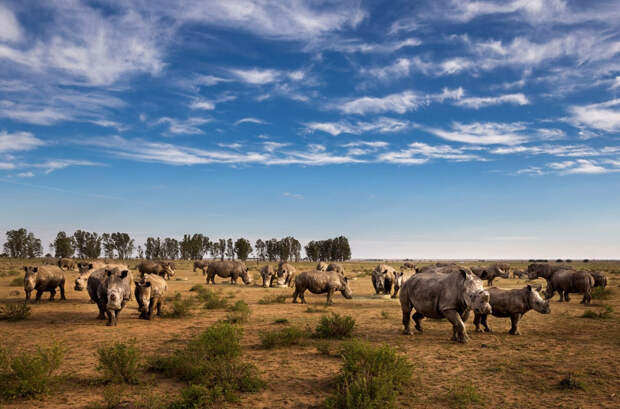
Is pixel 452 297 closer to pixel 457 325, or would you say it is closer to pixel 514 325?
pixel 457 325

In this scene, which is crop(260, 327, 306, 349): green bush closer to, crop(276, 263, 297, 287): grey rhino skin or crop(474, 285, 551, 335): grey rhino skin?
crop(474, 285, 551, 335): grey rhino skin

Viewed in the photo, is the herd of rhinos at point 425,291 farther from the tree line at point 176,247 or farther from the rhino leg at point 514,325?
the tree line at point 176,247

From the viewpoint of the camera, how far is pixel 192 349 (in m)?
9.33

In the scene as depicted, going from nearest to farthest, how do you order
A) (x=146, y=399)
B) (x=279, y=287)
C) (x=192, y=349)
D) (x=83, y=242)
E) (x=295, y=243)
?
(x=146, y=399)
(x=192, y=349)
(x=279, y=287)
(x=83, y=242)
(x=295, y=243)

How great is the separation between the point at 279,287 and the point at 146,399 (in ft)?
96.5

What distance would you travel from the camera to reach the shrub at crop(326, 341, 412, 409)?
6.59 metres

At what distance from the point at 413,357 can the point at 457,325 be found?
2.45 metres

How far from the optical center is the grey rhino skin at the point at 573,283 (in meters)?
23.0

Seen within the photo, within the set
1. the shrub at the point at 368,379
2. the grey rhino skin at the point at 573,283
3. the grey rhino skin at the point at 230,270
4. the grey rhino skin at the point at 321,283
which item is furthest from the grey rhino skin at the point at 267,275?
the shrub at the point at 368,379

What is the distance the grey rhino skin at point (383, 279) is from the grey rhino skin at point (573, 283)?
10502 mm

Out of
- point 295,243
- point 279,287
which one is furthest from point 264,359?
point 295,243

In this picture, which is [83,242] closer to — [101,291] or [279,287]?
[279,287]

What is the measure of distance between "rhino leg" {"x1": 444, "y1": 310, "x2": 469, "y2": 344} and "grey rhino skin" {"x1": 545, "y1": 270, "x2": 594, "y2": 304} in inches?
562

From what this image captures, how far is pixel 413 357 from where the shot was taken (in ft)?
34.8
